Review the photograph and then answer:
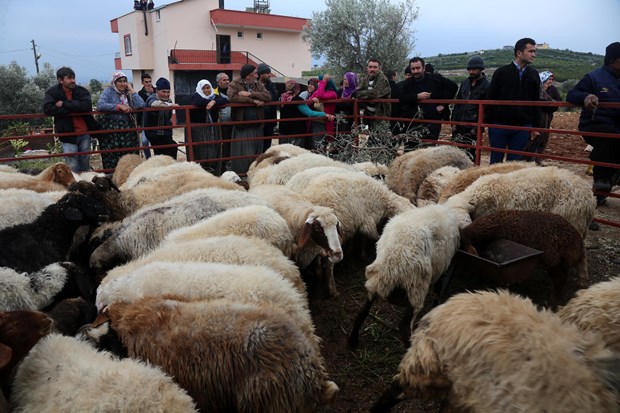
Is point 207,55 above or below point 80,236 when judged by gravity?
above

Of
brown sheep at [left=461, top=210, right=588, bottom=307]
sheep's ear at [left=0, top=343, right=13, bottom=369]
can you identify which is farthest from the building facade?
sheep's ear at [left=0, top=343, right=13, bottom=369]

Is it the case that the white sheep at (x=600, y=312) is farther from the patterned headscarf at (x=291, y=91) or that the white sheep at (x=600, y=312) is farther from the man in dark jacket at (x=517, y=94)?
the patterned headscarf at (x=291, y=91)

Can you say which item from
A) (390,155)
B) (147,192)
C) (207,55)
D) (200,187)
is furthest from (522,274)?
(207,55)

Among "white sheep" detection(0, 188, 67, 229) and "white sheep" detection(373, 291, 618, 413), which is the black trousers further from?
"white sheep" detection(0, 188, 67, 229)

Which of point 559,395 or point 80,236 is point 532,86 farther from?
point 80,236

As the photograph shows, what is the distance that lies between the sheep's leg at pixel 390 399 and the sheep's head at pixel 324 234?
4.99 ft

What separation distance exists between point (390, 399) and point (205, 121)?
6614mm

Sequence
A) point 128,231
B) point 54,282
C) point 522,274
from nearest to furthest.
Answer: point 54,282 < point 522,274 < point 128,231

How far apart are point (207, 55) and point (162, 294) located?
37.5 m

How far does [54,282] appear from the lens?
3293 millimetres

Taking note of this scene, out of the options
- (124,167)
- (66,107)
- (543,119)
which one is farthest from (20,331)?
(543,119)

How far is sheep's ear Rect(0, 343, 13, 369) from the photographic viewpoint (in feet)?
6.77

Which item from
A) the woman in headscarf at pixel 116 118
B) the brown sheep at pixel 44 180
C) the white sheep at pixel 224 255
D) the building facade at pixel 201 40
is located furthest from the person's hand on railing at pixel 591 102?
the building facade at pixel 201 40

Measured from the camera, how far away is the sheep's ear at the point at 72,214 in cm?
421
